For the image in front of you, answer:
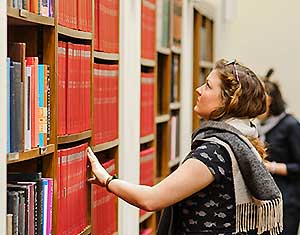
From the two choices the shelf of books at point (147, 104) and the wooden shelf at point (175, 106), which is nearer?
the shelf of books at point (147, 104)

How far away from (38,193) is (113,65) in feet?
3.35

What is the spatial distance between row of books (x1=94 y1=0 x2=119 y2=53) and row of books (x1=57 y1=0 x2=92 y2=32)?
159 mm

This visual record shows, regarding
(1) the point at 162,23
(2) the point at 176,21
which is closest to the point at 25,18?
(1) the point at 162,23

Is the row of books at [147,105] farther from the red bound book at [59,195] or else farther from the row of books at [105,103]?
the red bound book at [59,195]

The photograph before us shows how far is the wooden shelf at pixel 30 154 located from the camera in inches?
72.5

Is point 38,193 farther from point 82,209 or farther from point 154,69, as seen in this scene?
point 154,69

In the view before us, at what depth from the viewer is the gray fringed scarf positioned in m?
2.43

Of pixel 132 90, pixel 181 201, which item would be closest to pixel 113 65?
pixel 132 90

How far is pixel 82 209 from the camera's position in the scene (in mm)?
2566

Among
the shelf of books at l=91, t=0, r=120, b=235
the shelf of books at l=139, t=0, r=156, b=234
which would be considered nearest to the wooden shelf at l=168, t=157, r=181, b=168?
the shelf of books at l=139, t=0, r=156, b=234

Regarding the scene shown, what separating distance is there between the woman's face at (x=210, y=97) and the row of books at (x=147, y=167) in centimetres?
111

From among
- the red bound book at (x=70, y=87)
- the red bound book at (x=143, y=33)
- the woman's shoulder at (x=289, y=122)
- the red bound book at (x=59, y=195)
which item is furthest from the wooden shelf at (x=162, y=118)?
the red bound book at (x=59, y=195)

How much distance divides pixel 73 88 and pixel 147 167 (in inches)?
56.7
